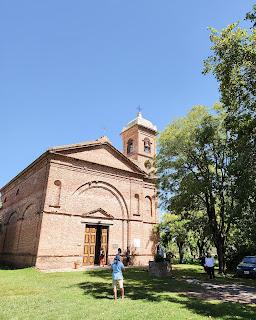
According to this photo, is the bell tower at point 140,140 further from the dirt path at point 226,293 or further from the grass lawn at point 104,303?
the grass lawn at point 104,303

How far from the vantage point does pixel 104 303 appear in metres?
9.84

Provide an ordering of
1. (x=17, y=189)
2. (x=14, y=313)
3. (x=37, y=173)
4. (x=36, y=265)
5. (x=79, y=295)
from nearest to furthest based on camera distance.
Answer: (x=14, y=313), (x=79, y=295), (x=36, y=265), (x=37, y=173), (x=17, y=189)

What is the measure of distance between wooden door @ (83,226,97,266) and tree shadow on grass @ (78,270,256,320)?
830 cm

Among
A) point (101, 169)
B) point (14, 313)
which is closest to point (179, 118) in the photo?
point (101, 169)

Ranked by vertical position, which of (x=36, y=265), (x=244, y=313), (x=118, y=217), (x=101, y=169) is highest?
(x=101, y=169)

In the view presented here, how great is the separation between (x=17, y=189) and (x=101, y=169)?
1019cm

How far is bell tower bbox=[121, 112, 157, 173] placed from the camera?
33812 mm

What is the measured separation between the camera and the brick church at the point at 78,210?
21.7 meters

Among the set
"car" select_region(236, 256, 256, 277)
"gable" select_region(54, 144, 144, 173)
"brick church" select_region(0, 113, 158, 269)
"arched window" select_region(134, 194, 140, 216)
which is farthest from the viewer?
"arched window" select_region(134, 194, 140, 216)

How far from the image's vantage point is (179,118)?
891 inches

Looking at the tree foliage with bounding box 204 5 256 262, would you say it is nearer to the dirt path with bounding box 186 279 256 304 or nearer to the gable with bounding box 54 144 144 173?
the dirt path with bounding box 186 279 256 304

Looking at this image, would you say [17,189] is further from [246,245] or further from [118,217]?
[246,245]

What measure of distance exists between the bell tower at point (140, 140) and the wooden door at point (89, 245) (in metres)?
11.4

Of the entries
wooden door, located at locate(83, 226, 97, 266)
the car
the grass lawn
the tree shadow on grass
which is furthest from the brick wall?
the car
